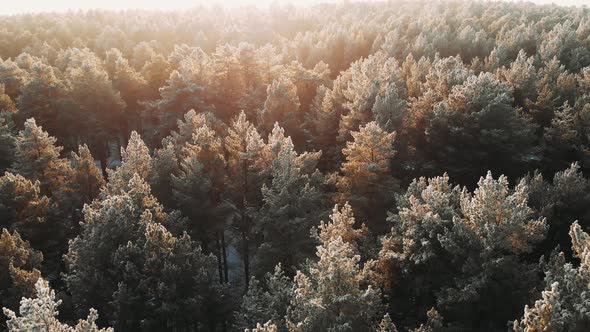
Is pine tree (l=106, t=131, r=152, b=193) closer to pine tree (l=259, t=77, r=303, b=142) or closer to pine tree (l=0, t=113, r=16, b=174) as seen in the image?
pine tree (l=259, t=77, r=303, b=142)

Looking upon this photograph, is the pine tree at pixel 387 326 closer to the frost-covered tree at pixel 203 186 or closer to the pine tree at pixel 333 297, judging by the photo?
the pine tree at pixel 333 297

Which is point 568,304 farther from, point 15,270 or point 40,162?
point 40,162

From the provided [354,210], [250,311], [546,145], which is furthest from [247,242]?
[546,145]

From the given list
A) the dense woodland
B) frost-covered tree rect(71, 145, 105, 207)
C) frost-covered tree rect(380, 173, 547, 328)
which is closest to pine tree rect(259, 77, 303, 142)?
the dense woodland

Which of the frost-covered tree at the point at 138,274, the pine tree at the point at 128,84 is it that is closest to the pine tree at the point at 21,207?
the frost-covered tree at the point at 138,274

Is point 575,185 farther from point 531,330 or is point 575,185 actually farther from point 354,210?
point 531,330

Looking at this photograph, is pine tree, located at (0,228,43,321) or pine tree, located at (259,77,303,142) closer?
pine tree, located at (0,228,43,321)
